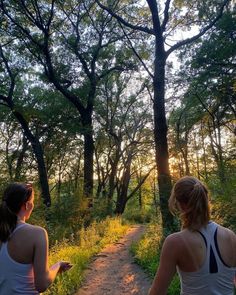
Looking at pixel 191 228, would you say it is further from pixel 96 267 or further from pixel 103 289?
pixel 96 267

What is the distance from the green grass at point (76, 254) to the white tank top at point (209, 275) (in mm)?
4734

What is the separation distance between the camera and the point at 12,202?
9.62 feet

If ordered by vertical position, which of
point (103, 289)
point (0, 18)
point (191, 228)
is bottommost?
point (103, 289)

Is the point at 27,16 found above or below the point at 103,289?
above

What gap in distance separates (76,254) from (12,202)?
25.9ft

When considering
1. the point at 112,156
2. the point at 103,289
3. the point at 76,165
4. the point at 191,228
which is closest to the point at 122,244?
the point at 103,289

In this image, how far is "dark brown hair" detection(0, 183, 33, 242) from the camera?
113 inches

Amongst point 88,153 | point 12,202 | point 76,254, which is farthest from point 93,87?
point 12,202

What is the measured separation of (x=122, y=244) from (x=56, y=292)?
359 inches

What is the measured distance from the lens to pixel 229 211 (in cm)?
766

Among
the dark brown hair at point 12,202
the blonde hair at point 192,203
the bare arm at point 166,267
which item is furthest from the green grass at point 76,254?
the blonde hair at point 192,203

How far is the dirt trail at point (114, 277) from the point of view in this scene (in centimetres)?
801

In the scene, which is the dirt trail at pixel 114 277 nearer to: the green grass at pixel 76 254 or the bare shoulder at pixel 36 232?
the green grass at pixel 76 254

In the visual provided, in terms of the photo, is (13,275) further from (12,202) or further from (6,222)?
(12,202)
